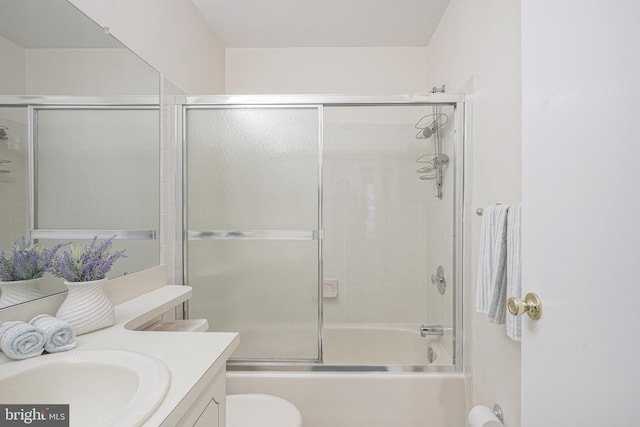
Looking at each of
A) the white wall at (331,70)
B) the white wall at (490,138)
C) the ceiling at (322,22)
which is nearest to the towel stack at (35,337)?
the white wall at (490,138)

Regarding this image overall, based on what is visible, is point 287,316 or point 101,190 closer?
point 101,190

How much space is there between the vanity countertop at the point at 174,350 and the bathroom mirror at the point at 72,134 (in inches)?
8.9

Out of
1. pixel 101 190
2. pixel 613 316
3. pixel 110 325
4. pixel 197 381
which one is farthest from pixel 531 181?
pixel 101 190

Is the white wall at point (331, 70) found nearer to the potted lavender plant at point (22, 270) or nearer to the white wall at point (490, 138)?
the white wall at point (490, 138)

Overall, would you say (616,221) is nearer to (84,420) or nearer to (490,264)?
(490,264)

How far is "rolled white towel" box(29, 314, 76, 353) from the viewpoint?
86 cm

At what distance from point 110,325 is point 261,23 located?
2.19 metres

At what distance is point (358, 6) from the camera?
2215 millimetres

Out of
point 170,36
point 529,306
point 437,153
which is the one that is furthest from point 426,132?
point 529,306

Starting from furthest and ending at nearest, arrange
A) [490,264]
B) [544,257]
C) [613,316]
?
[490,264] → [544,257] → [613,316]

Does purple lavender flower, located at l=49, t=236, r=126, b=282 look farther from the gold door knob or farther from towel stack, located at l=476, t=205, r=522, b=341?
towel stack, located at l=476, t=205, r=522, b=341

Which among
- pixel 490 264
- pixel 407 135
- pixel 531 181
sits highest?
pixel 407 135

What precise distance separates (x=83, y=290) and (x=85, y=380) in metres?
0.31

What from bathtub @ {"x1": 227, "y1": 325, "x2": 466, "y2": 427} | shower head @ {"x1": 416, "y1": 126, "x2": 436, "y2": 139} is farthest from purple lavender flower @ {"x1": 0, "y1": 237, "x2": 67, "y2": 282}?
shower head @ {"x1": 416, "y1": 126, "x2": 436, "y2": 139}
